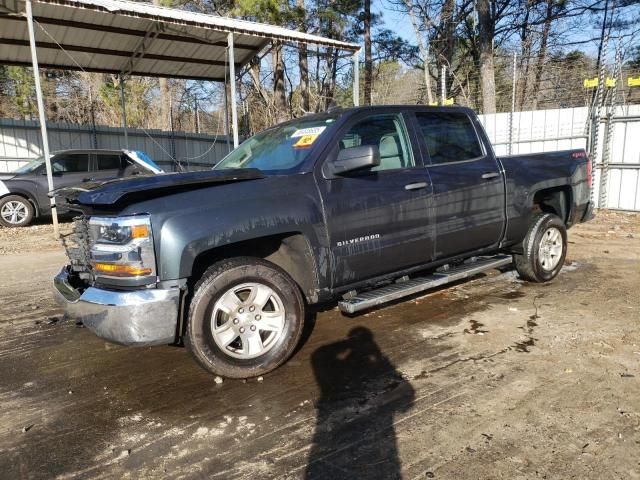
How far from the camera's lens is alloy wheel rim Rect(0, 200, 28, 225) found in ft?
34.6

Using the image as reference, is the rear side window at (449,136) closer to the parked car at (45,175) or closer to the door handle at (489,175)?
the door handle at (489,175)

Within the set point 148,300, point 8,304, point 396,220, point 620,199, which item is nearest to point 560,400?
point 396,220

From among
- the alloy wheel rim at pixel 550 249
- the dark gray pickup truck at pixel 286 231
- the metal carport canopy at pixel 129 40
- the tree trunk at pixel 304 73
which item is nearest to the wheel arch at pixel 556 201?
the alloy wheel rim at pixel 550 249

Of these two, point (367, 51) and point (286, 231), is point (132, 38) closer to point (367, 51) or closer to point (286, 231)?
point (286, 231)

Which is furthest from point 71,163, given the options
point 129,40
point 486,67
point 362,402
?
point 486,67

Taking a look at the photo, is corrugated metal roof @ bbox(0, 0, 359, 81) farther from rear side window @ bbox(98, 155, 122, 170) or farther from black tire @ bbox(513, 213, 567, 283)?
black tire @ bbox(513, 213, 567, 283)

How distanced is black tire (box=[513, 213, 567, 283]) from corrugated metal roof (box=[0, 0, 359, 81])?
704 centimetres

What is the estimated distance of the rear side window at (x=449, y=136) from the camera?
4430 mm

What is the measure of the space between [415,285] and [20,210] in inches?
393

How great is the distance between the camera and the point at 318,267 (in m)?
3.55

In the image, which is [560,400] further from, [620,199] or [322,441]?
[620,199]

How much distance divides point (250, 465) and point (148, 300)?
1.16 m

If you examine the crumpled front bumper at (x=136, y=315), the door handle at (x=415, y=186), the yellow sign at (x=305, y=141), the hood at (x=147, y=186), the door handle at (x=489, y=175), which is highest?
the yellow sign at (x=305, y=141)

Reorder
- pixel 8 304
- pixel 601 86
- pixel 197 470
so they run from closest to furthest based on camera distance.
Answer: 1. pixel 197 470
2. pixel 8 304
3. pixel 601 86
